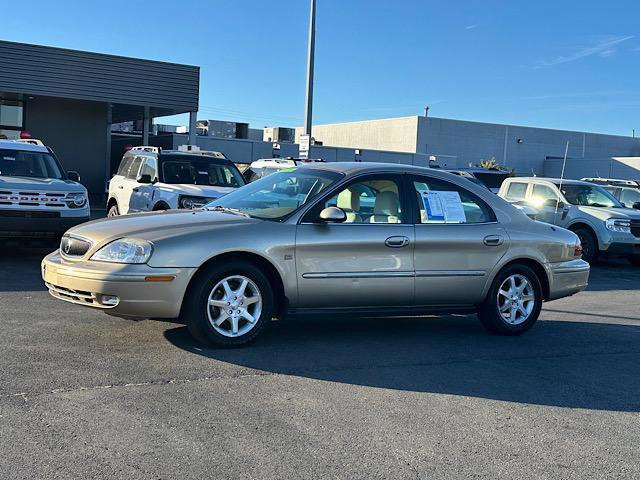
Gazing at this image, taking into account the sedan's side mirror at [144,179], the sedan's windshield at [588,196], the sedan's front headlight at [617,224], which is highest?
the sedan's windshield at [588,196]

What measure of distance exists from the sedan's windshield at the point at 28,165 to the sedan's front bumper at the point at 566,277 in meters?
8.16

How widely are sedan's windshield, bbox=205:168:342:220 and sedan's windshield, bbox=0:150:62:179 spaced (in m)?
5.74

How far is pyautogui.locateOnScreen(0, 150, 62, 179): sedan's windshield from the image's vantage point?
35.9 feet

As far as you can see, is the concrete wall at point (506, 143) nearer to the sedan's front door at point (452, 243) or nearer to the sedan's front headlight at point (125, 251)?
the sedan's front door at point (452, 243)

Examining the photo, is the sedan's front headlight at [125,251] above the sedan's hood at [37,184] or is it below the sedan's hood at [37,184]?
below

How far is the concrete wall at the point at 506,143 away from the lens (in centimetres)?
5706

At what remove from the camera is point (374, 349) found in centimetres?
611

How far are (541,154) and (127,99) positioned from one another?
48314 millimetres

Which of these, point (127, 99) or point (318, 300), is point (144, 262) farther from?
point (127, 99)

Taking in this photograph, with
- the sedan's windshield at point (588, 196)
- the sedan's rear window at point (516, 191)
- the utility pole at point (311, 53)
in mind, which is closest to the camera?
the sedan's windshield at point (588, 196)

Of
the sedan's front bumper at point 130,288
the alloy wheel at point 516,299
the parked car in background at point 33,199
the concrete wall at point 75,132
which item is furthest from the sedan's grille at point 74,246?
the concrete wall at point 75,132

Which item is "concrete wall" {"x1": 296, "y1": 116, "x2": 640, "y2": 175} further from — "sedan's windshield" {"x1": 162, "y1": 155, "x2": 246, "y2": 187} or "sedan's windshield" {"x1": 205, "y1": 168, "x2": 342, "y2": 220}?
"sedan's windshield" {"x1": 205, "y1": 168, "x2": 342, "y2": 220}

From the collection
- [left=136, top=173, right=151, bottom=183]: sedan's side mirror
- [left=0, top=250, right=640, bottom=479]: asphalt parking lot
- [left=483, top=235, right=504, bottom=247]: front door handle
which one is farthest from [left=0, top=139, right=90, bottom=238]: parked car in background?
[left=483, top=235, right=504, bottom=247]: front door handle

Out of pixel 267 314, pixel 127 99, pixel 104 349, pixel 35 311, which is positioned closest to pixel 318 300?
pixel 267 314
